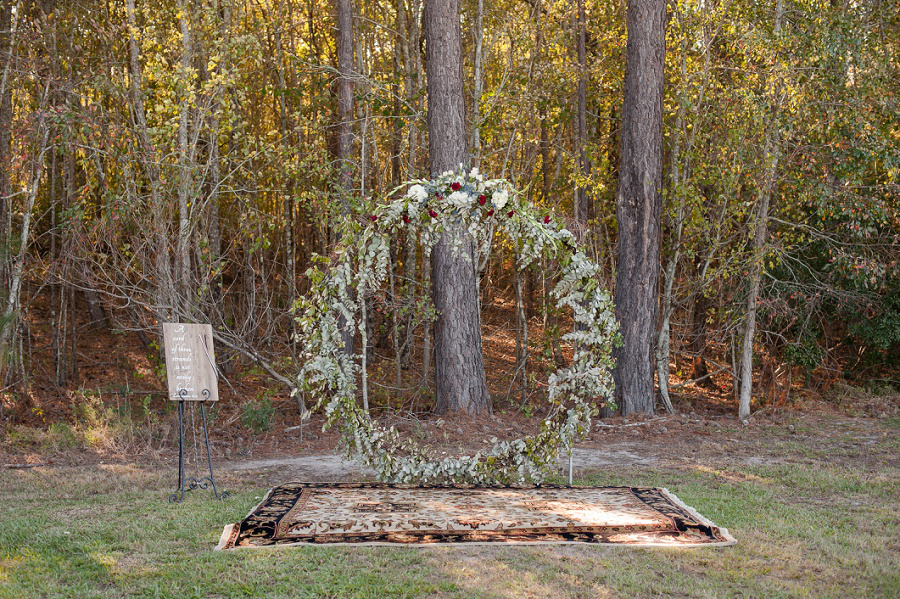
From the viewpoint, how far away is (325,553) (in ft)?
15.1

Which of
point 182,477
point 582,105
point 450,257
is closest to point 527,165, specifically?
point 582,105

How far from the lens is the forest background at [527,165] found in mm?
9242

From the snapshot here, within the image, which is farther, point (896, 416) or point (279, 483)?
point (896, 416)

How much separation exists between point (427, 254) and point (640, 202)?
4685 millimetres

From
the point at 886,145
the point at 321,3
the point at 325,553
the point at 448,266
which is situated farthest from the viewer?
the point at 321,3

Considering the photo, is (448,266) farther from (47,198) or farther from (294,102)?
(47,198)

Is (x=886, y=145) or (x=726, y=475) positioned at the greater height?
(x=886, y=145)

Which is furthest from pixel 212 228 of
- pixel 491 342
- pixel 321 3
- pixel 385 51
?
pixel 491 342

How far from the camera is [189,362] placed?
6320mm

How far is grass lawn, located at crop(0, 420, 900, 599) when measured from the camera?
13.4ft

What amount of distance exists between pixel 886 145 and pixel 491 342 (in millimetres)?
8786

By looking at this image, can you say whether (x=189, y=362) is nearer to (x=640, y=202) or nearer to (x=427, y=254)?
(x=427, y=254)

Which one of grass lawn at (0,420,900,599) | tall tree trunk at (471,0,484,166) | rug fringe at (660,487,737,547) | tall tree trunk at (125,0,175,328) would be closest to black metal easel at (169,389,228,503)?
grass lawn at (0,420,900,599)

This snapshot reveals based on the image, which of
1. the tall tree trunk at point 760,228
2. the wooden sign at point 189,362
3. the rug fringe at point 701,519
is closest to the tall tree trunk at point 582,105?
the tall tree trunk at point 760,228
